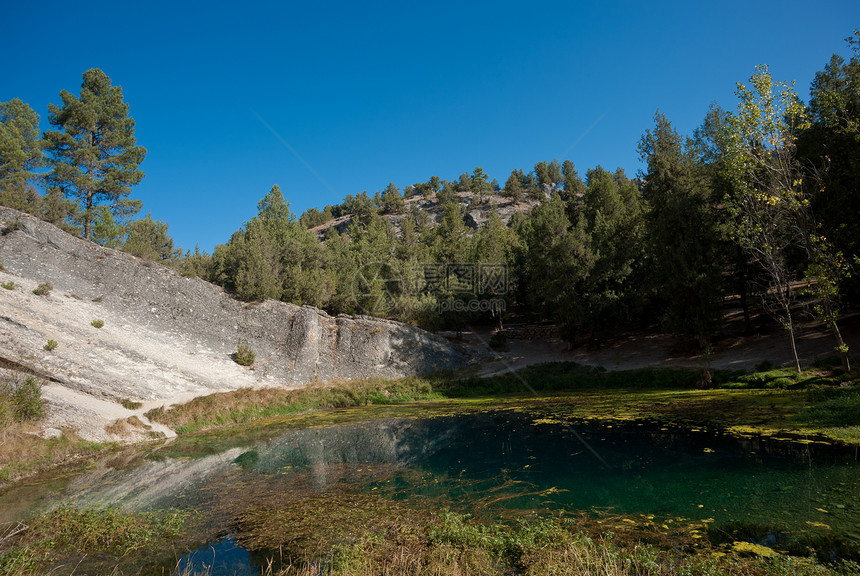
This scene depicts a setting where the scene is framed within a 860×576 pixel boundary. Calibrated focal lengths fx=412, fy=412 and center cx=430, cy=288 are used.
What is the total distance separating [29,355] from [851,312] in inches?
1879

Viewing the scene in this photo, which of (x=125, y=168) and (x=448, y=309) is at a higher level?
(x=125, y=168)

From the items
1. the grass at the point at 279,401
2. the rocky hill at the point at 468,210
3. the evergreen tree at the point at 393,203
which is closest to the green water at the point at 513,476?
the grass at the point at 279,401

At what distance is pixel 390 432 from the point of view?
20250 millimetres

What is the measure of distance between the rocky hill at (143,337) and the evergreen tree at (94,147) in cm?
556

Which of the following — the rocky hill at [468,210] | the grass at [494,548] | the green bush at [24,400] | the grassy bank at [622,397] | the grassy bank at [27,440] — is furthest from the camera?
the rocky hill at [468,210]

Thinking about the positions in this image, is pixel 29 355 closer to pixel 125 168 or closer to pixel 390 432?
pixel 390 432

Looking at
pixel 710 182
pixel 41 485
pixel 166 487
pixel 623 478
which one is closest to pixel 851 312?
pixel 710 182

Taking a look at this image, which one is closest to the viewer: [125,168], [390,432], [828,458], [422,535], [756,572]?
[756,572]

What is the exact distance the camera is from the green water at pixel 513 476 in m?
8.48

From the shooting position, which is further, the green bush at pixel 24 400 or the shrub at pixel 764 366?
the shrub at pixel 764 366

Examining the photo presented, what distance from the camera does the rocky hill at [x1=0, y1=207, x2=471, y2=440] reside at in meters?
21.6

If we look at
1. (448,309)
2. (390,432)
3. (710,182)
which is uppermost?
(710,182)

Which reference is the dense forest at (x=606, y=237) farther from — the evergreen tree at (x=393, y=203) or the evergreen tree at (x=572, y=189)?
the evergreen tree at (x=393, y=203)

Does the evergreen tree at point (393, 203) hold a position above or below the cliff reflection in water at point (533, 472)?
above
